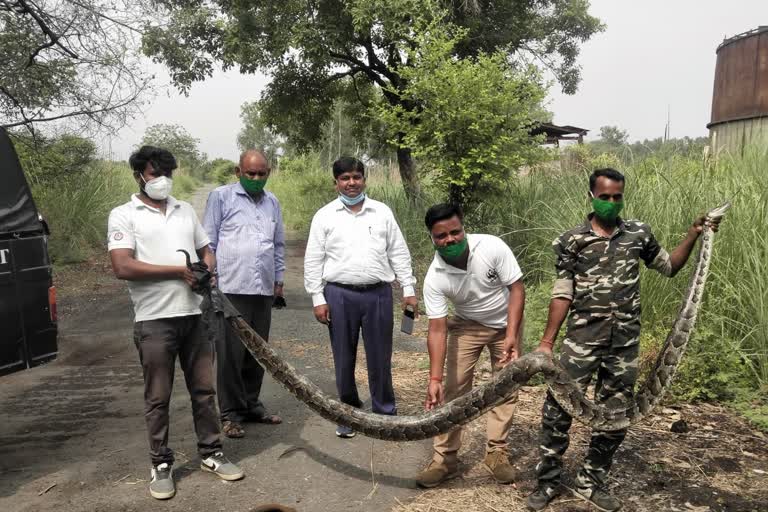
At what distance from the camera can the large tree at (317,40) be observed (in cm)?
1167

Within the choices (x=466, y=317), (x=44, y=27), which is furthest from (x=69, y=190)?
(x=466, y=317)

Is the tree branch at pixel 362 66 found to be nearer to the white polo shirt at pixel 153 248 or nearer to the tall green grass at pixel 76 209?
the tall green grass at pixel 76 209

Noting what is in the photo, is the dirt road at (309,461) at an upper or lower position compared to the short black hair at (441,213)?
lower

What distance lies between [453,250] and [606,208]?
0.88 m

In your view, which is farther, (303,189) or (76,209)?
(303,189)

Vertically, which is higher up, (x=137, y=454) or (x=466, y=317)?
(x=466, y=317)

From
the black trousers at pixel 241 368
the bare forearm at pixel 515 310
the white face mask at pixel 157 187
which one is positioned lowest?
the black trousers at pixel 241 368

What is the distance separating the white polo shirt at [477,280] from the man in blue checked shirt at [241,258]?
1416 mm

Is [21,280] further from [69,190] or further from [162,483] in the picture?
[69,190]

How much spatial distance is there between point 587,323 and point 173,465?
112 inches

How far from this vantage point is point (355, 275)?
13.4ft

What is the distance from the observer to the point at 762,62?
634 inches

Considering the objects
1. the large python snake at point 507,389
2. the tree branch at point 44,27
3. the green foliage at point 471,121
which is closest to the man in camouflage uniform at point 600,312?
the large python snake at point 507,389

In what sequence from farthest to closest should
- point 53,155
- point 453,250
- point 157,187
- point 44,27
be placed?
point 53,155 < point 44,27 < point 157,187 < point 453,250
